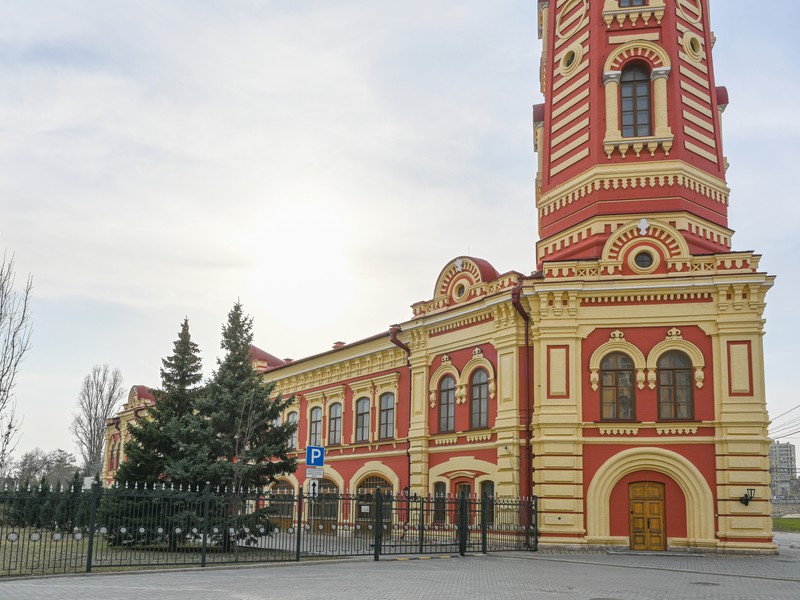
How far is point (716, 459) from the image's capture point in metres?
22.5

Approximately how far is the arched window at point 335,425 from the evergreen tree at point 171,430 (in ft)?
33.0

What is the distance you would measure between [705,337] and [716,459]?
3.43m

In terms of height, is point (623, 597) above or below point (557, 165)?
below

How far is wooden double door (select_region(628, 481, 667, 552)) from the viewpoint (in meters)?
22.7

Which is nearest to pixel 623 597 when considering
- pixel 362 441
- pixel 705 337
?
pixel 705 337

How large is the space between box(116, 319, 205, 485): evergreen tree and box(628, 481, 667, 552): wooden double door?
12.1 meters

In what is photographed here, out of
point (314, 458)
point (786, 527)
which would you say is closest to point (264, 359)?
point (314, 458)

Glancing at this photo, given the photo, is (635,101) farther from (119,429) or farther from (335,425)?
(119,429)

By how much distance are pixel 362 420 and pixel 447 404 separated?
20.7 ft

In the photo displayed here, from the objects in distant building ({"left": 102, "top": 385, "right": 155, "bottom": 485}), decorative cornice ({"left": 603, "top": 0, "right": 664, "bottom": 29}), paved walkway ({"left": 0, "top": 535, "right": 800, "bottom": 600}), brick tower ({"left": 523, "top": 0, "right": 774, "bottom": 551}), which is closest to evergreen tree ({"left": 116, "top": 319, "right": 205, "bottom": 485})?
paved walkway ({"left": 0, "top": 535, "right": 800, "bottom": 600})

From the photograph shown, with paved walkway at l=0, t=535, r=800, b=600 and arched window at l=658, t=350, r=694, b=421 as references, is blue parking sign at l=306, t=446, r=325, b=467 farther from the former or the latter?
arched window at l=658, t=350, r=694, b=421

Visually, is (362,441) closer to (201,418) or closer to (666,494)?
(201,418)

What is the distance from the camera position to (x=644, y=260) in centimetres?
2427

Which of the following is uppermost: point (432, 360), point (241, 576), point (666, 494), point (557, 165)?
point (557, 165)
